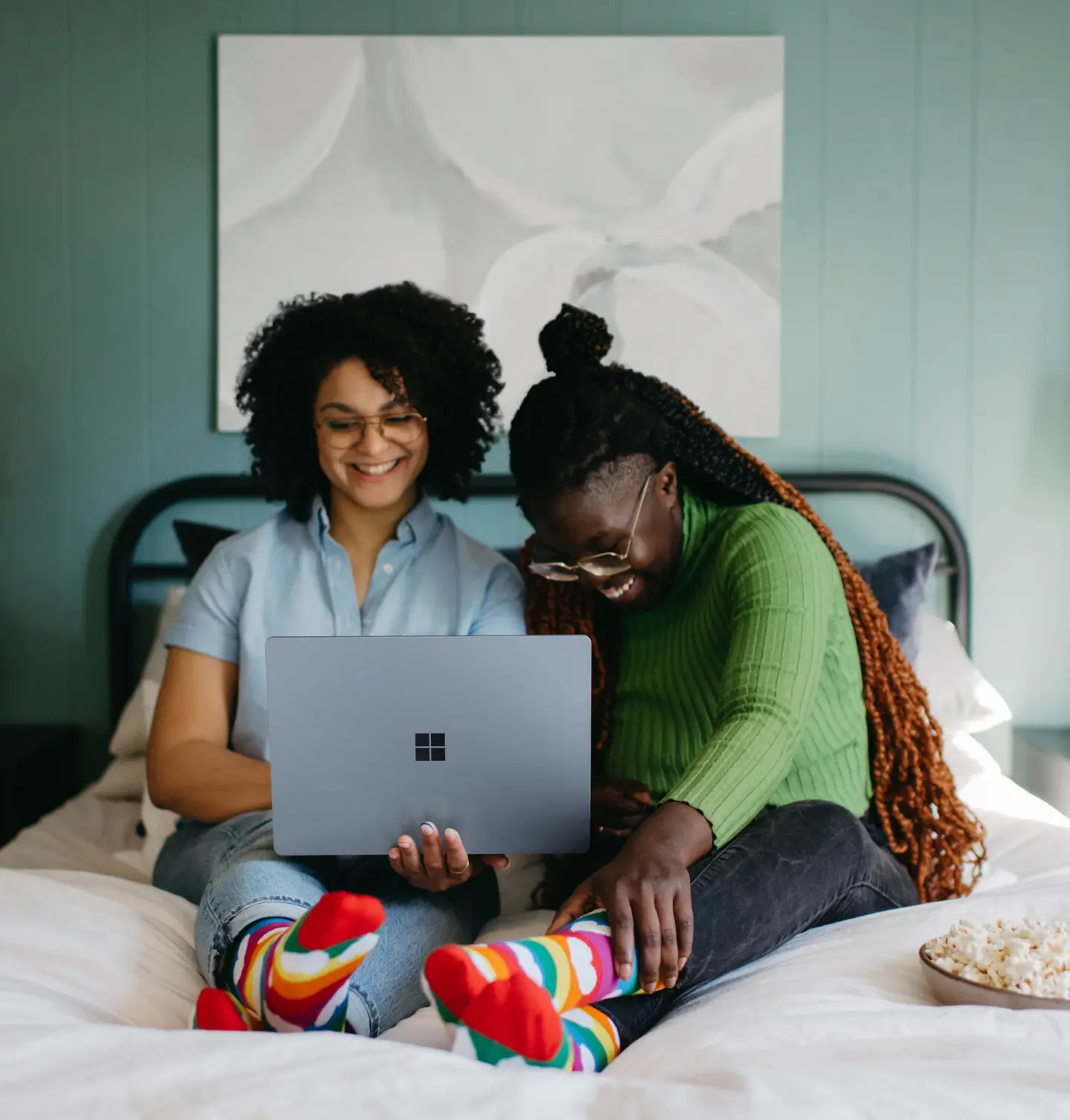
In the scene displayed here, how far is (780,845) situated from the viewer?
1.15 metres

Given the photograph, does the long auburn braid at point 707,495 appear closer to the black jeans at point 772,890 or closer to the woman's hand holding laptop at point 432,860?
the black jeans at point 772,890

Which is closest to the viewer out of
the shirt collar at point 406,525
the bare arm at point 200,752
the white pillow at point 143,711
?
the bare arm at point 200,752

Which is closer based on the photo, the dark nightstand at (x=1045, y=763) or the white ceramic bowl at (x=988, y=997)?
the white ceramic bowl at (x=988, y=997)

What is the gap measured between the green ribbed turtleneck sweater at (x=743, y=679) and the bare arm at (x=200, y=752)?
0.49 meters

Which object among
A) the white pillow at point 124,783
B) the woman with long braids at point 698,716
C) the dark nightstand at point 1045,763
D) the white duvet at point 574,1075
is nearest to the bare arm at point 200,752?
the white duvet at point 574,1075

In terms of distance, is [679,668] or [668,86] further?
[668,86]

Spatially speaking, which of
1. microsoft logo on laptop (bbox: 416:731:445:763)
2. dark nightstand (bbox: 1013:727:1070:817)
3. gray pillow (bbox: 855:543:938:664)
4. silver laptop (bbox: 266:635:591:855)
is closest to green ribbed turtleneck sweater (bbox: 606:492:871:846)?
silver laptop (bbox: 266:635:591:855)

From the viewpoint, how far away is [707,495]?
1.53 m

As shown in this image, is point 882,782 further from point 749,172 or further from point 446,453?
point 749,172

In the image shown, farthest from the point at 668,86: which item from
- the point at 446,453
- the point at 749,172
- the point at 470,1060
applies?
the point at 470,1060

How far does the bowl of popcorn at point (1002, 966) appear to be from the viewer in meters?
0.95

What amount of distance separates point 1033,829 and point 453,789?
3.45ft

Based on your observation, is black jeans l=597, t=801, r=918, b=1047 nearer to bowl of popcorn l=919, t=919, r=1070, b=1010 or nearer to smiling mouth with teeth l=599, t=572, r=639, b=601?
bowl of popcorn l=919, t=919, r=1070, b=1010

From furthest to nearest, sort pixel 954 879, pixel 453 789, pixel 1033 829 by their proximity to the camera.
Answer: pixel 1033 829
pixel 954 879
pixel 453 789
